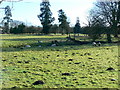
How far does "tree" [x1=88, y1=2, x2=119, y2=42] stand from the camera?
102 feet

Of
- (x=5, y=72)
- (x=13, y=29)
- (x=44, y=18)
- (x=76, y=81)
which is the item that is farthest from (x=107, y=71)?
(x=13, y=29)

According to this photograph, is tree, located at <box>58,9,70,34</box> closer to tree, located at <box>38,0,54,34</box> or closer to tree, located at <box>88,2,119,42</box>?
tree, located at <box>38,0,54,34</box>

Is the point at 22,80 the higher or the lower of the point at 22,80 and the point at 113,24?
the lower

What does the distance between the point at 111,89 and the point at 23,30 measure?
198 feet

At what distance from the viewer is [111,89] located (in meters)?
6.71

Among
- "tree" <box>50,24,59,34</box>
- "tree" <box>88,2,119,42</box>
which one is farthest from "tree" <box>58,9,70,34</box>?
"tree" <box>88,2,119,42</box>

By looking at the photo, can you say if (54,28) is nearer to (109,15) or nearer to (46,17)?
(46,17)

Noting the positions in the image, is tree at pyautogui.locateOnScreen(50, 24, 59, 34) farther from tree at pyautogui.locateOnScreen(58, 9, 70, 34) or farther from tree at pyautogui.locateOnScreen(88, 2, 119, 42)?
tree at pyautogui.locateOnScreen(88, 2, 119, 42)

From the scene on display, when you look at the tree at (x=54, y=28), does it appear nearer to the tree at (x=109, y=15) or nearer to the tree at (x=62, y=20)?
the tree at (x=62, y=20)

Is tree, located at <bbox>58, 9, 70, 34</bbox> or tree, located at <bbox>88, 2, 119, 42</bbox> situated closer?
tree, located at <bbox>88, 2, 119, 42</bbox>

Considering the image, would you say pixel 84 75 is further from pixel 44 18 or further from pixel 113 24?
pixel 44 18

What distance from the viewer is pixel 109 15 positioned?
105ft

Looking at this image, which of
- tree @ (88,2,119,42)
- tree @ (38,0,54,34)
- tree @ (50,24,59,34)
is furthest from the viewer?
tree @ (50,24,59,34)

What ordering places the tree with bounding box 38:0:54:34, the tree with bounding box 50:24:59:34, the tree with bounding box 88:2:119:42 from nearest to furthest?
the tree with bounding box 88:2:119:42 < the tree with bounding box 38:0:54:34 < the tree with bounding box 50:24:59:34
